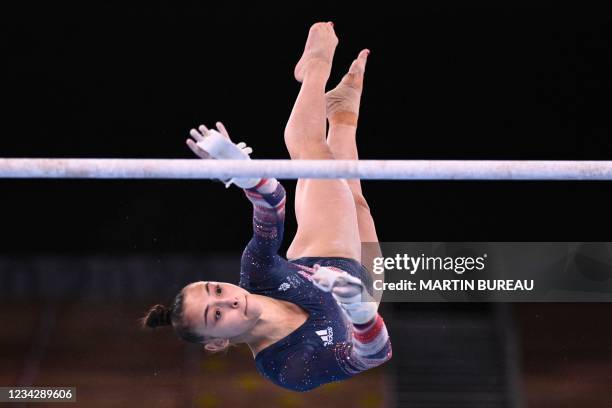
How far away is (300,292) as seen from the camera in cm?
269

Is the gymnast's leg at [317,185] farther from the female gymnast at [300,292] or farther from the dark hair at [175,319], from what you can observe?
the dark hair at [175,319]

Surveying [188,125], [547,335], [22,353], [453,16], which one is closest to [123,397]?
[22,353]

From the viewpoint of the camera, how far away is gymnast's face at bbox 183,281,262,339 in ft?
8.34

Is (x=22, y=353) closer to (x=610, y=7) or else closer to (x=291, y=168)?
(x=291, y=168)

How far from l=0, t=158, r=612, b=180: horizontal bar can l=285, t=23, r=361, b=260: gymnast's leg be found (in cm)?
55

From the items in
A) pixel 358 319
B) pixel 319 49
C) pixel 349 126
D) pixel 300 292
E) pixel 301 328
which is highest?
pixel 319 49

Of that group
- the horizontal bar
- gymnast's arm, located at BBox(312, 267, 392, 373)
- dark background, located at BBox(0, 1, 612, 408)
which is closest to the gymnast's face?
gymnast's arm, located at BBox(312, 267, 392, 373)

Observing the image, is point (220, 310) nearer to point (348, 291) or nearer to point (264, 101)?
point (348, 291)

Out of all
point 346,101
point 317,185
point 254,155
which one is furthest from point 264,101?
point 317,185

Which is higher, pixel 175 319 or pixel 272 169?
pixel 272 169

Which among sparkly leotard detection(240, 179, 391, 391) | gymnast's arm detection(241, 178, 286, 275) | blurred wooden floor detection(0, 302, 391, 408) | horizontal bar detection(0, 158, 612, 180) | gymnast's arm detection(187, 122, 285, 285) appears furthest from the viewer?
blurred wooden floor detection(0, 302, 391, 408)

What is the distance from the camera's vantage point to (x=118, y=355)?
4.39 m

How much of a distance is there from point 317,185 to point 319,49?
480 millimetres

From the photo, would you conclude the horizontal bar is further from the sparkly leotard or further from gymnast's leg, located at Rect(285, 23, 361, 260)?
gymnast's leg, located at Rect(285, 23, 361, 260)
